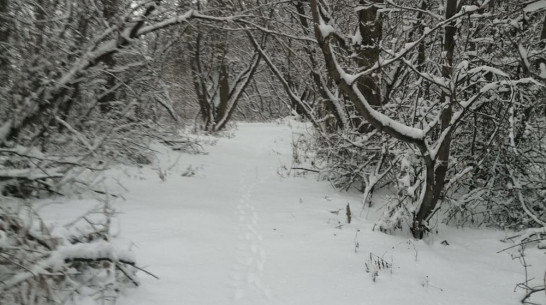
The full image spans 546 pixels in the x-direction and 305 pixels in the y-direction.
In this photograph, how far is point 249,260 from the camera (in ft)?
13.5

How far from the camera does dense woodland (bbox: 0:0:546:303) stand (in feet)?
14.8

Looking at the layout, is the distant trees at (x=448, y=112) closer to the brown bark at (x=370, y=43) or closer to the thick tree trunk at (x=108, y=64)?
the brown bark at (x=370, y=43)

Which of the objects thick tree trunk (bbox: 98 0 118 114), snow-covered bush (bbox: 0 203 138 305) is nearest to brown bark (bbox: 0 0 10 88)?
thick tree trunk (bbox: 98 0 118 114)

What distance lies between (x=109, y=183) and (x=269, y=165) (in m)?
4.91

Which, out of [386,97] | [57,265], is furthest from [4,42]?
[386,97]

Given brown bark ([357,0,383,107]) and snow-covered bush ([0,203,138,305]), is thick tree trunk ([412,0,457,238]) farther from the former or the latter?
snow-covered bush ([0,203,138,305])

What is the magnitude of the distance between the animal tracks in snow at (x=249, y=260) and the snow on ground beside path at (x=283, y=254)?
1cm

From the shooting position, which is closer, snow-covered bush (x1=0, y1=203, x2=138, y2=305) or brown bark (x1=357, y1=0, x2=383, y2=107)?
snow-covered bush (x1=0, y1=203, x2=138, y2=305)

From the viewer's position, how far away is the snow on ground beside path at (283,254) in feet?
11.4

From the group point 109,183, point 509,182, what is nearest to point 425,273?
point 509,182

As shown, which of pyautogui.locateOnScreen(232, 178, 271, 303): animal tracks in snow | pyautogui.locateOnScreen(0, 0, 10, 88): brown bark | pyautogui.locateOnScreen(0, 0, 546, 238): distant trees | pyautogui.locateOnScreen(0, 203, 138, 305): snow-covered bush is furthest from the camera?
pyautogui.locateOnScreen(0, 0, 546, 238): distant trees

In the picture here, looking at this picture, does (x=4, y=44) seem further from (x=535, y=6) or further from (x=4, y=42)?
(x=535, y=6)

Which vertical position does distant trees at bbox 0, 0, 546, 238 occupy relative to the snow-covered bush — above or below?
above

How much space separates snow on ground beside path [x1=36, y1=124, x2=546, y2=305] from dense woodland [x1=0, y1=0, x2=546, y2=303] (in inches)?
18.3
